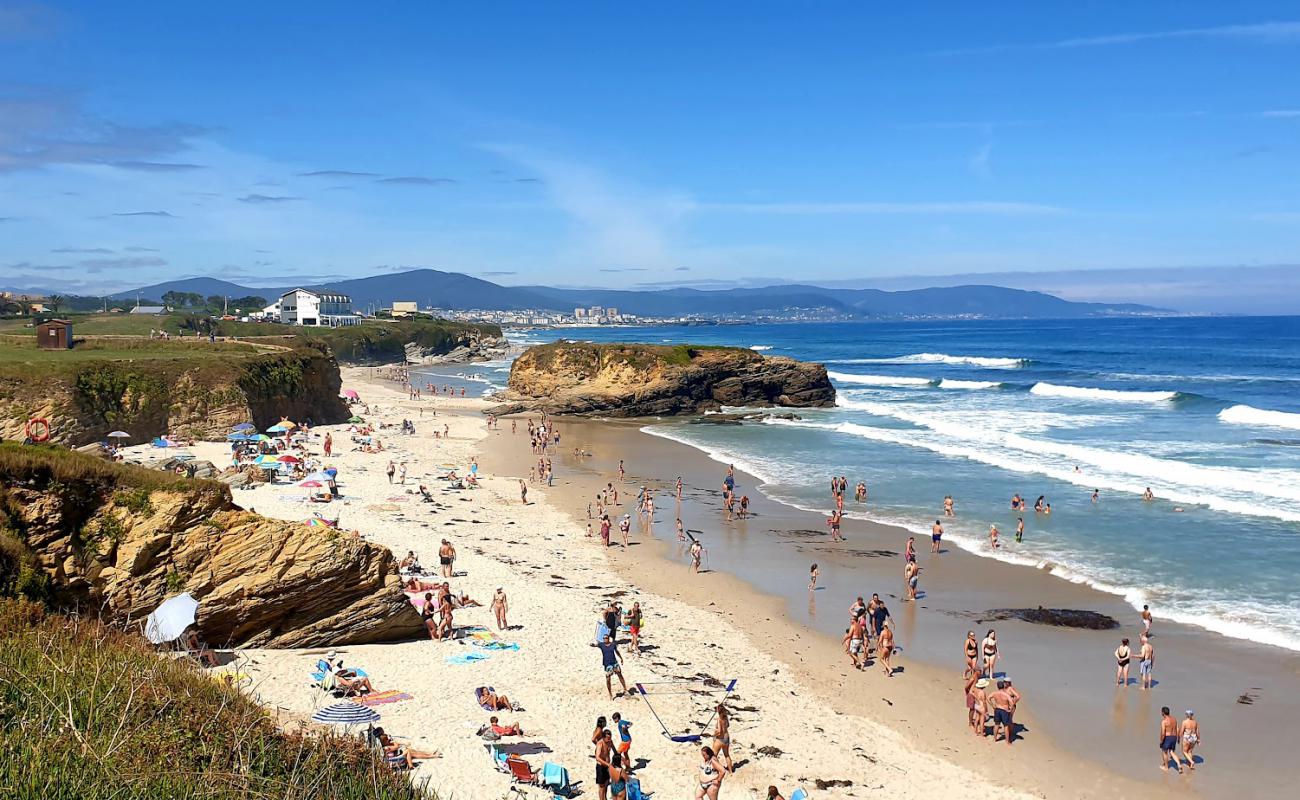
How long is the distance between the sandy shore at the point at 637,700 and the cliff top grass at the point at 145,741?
10.5 ft

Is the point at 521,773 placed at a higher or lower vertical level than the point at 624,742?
lower

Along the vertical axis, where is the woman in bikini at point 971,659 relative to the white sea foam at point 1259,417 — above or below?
below

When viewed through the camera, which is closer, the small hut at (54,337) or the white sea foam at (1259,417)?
the small hut at (54,337)

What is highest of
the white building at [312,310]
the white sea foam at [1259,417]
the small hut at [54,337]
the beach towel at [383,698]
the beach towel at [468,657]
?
the white building at [312,310]

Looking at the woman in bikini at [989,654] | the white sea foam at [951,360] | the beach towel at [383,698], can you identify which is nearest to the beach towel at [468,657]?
the beach towel at [383,698]

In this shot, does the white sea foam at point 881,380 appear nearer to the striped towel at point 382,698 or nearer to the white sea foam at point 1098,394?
the white sea foam at point 1098,394

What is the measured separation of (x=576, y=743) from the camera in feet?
37.5

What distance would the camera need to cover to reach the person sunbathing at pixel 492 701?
12125mm

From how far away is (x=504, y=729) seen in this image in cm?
1135

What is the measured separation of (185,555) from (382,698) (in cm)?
335

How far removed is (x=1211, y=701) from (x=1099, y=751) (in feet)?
8.95

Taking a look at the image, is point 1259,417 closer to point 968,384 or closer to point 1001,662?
point 968,384

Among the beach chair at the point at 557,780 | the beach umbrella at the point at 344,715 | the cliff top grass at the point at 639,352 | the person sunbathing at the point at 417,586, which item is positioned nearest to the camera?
the beach umbrella at the point at 344,715

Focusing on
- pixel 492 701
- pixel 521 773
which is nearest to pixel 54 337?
pixel 492 701
